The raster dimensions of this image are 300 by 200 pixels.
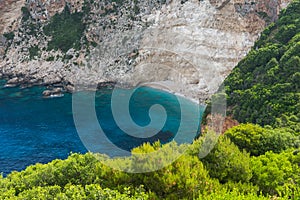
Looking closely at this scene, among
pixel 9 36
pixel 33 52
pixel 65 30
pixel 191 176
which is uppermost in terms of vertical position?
pixel 65 30

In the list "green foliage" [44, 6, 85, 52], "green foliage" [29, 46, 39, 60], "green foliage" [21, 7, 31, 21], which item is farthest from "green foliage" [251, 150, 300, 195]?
"green foliage" [21, 7, 31, 21]

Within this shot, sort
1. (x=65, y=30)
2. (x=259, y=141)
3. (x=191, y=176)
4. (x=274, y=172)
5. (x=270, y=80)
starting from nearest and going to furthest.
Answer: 1. (x=191, y=176)
2. (x=274, y=172)
3. (x=259, y=141)
4. (x=270, y=80)
5. (x=65, y=30)

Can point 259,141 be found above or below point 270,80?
below

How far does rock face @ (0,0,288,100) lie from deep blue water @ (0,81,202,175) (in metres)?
5.19

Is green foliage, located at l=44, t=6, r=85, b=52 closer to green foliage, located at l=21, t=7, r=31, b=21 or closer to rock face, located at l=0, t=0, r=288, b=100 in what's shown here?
rock face, located at l=0, t=0, r=288, b=100

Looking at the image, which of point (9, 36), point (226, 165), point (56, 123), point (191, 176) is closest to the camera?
point (191, 176)

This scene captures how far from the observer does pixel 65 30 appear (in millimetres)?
81125

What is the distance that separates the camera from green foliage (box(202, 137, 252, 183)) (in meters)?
14.7

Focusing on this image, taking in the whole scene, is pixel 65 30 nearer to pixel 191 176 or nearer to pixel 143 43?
pixel 143 43

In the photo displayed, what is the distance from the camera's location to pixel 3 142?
40.1 metres

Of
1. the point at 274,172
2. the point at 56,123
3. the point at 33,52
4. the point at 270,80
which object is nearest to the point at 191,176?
the point at 274,172

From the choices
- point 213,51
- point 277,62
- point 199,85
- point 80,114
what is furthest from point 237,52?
point 80,114

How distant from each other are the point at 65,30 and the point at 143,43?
24549 millimetres

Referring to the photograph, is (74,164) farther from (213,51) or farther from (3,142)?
(213,51)
